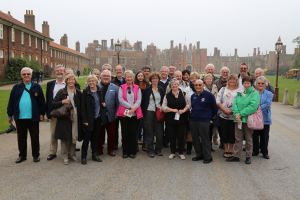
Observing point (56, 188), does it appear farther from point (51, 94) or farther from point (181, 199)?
point (51, 94)

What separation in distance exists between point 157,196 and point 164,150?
3270 millimetres

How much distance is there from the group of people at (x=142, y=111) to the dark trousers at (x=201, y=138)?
0.04 ft

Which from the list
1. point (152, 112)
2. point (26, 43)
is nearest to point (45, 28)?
point (26, 43)

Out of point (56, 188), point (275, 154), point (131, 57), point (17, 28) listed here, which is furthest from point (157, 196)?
point (131, 57)

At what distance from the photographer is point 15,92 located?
686 cm

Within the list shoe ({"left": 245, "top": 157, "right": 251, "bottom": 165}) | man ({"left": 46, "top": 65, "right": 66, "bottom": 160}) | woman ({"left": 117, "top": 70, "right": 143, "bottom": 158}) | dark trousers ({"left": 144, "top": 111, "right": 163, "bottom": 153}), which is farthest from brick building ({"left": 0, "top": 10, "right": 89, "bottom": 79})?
shoe ({"left": 245, "top": 157, "right": 251, "bottom": 165})

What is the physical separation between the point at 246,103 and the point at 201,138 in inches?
50.0

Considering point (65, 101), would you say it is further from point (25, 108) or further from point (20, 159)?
point (20, 159)

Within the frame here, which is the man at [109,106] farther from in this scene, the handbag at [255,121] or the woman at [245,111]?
the handbag at [255,121]

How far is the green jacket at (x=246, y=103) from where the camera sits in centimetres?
684

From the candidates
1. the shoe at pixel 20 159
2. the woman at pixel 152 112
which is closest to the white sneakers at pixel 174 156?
the woman at pixel 152 112

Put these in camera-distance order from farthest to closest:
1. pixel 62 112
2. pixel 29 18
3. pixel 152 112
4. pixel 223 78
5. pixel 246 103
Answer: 1. pixel 29 18
2. pixel 223 78
3. pixel 152 112
4. pixel 246 103
5. pixel 62 112

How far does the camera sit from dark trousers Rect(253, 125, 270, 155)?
24.4 ft

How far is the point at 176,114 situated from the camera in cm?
723
